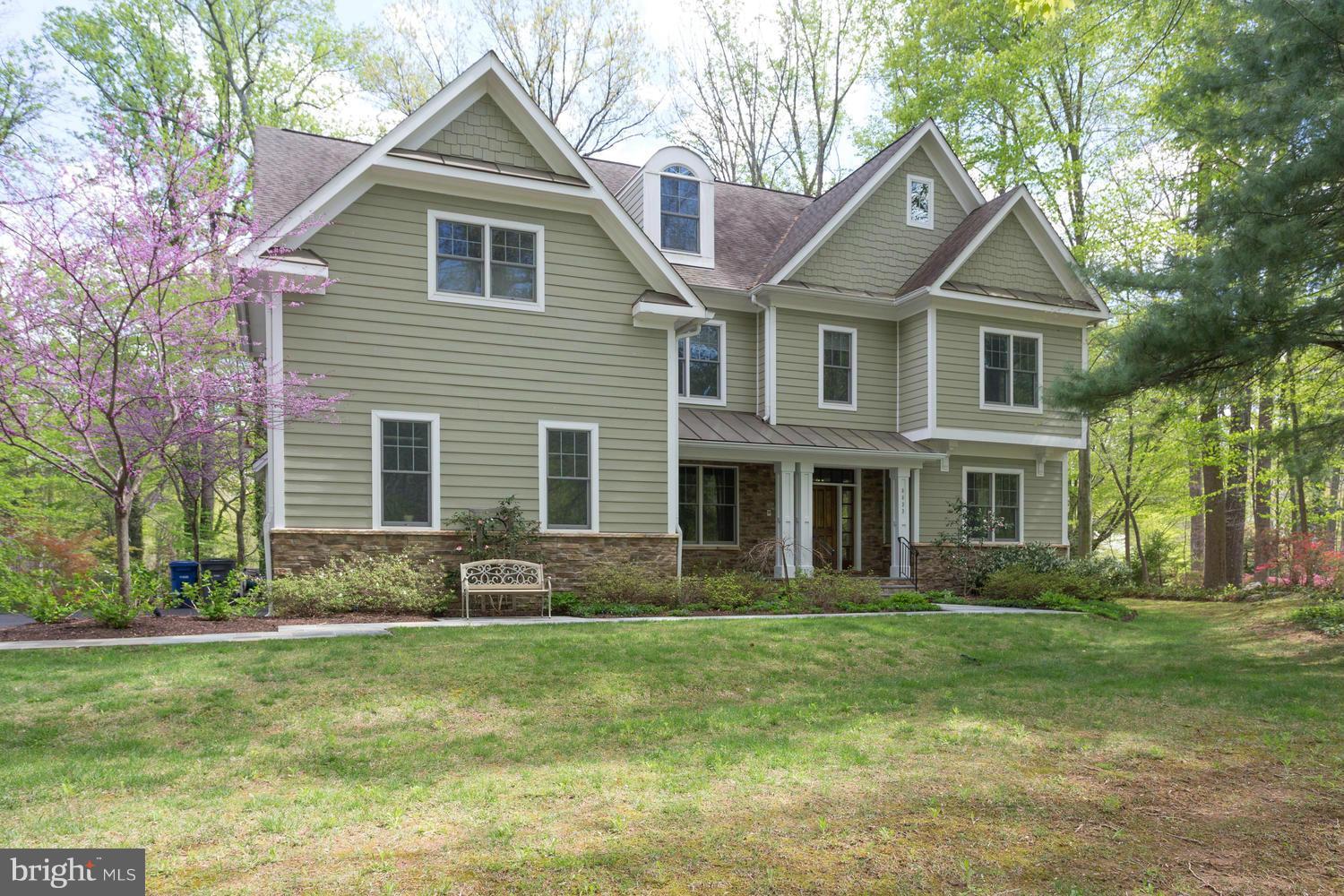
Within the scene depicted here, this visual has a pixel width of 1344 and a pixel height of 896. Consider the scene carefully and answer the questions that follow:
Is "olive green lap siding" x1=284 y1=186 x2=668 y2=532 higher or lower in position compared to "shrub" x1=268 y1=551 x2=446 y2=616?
higher

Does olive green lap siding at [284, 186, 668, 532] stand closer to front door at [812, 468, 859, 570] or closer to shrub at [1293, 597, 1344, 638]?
front door at [812, 468, 859, 570]

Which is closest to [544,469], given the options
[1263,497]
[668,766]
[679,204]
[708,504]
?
[708,504]

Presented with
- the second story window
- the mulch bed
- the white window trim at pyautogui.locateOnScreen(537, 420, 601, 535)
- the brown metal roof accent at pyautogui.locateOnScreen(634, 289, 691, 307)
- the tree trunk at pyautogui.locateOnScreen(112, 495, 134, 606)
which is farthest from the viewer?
the second story window

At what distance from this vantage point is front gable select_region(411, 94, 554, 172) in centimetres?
1341

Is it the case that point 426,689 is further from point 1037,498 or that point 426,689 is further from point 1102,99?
point 1102,99

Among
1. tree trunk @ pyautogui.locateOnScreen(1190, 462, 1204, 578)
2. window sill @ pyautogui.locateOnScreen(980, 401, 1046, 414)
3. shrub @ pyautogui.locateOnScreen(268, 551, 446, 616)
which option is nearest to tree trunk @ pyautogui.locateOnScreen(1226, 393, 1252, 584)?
tree trunk @ pyautogui.locateOnScreen(1190, 462, 1204, 578)

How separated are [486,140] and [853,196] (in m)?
7.56

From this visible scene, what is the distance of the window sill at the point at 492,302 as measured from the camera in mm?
13305

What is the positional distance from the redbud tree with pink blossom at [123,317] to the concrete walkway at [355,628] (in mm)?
1172

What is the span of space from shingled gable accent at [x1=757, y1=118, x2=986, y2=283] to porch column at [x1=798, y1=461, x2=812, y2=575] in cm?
349

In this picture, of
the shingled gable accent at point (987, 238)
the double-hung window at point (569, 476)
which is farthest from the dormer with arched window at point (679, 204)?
the double-hung window at point (569, 476)

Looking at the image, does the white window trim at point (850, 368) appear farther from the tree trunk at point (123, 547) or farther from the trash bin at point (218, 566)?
the tree trunk at point (123, 547)

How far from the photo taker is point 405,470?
42.7 feet

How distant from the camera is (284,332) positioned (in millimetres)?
12367
